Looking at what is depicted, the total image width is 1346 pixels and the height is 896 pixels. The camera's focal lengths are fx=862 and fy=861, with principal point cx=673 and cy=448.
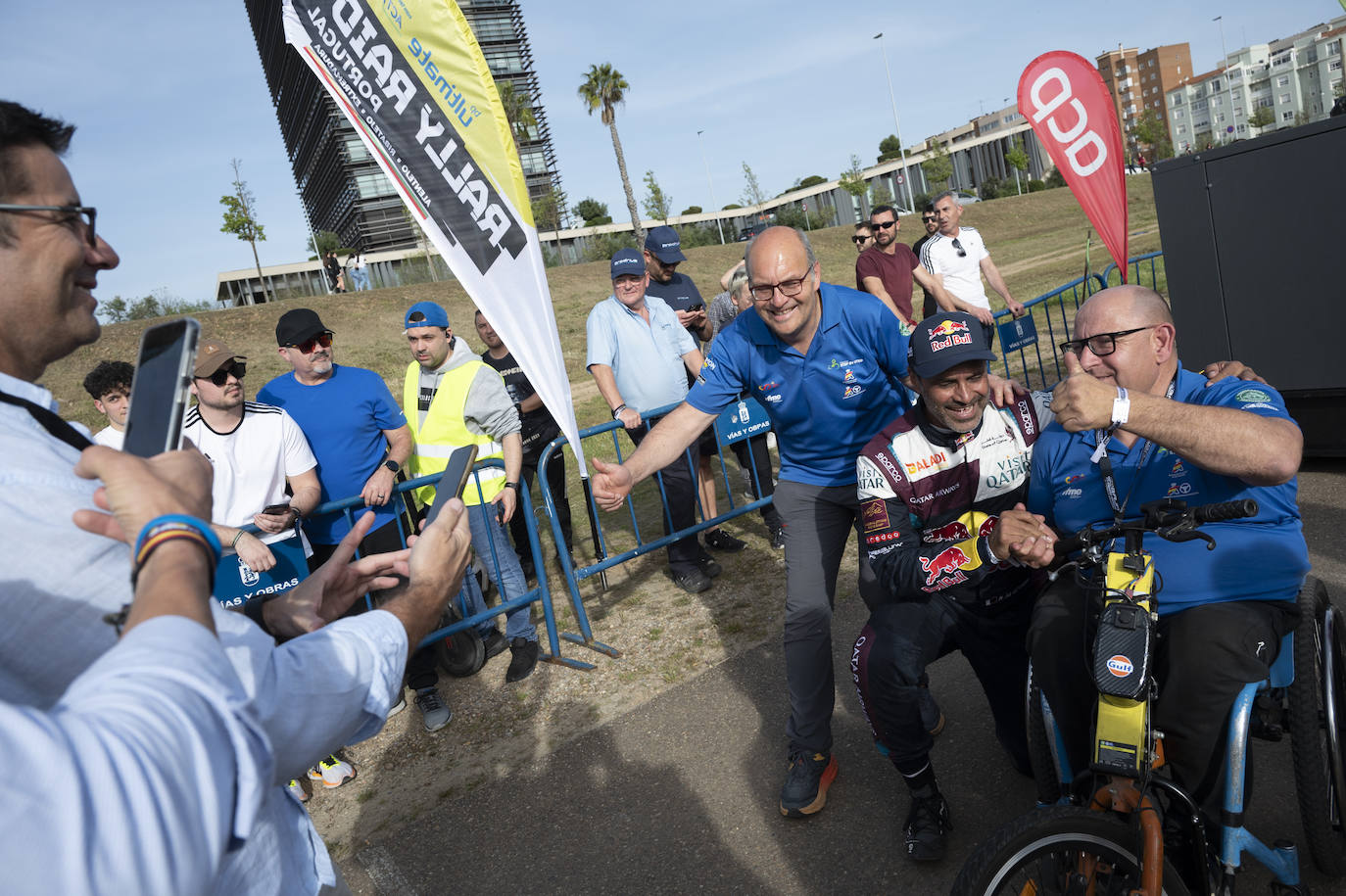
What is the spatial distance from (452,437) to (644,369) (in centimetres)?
167

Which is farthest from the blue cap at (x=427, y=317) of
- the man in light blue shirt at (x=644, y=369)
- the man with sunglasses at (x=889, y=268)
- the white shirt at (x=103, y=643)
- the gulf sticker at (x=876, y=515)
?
the white shirt at (x=103, y=643)

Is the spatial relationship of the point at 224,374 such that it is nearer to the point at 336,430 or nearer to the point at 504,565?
the point at 336,430

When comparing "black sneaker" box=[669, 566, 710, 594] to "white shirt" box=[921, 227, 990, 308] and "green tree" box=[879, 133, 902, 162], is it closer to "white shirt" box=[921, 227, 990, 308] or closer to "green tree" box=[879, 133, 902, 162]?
"white shirt" box=[921, 227, 990, 308]

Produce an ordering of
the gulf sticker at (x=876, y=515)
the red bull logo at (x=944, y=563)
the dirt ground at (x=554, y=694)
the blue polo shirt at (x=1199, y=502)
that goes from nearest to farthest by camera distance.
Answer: the blue polo shirt at (x=1199, y=502)
the red bull logo at (x=944, y=563)
the gulf sticker at (x=876, y=515)
the dirt ground at (x=554, y=694)

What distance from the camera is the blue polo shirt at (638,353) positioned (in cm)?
640

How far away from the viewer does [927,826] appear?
307 centimetres

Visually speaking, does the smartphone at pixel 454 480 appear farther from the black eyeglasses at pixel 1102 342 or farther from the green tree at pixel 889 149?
the green tree at pixel 889 149

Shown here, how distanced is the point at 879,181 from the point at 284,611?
84.0 metres

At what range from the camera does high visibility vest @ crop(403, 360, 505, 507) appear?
543 cm

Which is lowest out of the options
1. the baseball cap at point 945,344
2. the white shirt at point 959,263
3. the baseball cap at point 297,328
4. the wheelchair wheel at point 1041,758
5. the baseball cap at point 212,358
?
the wheelchair wheel at point 1041,758

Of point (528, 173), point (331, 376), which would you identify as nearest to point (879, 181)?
point (528, 173)

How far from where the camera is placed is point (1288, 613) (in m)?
2.47

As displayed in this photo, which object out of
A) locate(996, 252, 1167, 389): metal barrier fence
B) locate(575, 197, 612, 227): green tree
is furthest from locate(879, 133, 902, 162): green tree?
locate(996, 252, 1167, 389): metal barrier fence

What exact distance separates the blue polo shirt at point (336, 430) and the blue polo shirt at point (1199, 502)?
3693 mm
